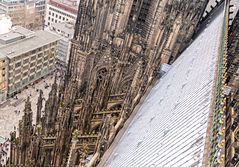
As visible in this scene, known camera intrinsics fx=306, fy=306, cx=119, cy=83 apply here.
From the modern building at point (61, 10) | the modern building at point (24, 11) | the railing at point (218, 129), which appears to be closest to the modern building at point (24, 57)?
Result: the modern building at point (61, 10)

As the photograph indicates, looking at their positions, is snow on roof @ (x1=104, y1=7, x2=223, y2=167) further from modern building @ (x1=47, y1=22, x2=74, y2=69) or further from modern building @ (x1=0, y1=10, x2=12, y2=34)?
modern building @ (x1=47, y1=22, x2=74, y2=69)

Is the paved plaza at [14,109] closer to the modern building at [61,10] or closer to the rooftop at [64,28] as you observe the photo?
the rooftop at [64,28]

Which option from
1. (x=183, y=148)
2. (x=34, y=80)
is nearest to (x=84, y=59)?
(x=183, y=148)

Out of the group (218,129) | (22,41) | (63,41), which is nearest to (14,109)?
(22,41)

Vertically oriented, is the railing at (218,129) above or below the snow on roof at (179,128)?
above

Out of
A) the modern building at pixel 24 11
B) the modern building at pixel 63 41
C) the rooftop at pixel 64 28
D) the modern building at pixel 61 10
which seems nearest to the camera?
the modern building at pixel 63 41

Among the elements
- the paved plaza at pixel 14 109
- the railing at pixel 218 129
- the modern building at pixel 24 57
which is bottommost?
the paved plaza at pixel 14 109

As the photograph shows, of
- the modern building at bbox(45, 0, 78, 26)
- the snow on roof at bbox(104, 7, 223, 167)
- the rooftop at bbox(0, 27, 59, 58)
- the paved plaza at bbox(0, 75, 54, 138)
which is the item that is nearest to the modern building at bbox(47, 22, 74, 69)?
the rooftop at bbox(0, 27, 59, 58)

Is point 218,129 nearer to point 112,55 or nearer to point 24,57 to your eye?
point 112,55
